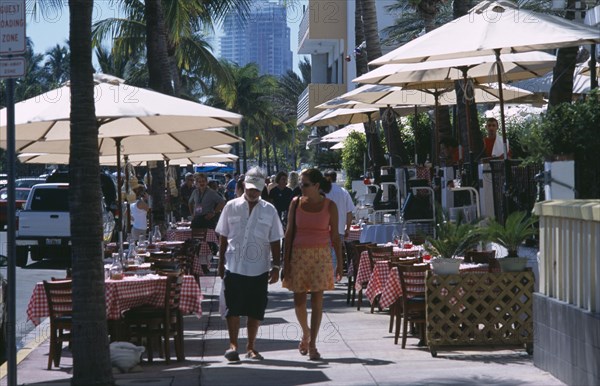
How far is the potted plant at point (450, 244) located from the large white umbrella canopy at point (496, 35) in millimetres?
2224

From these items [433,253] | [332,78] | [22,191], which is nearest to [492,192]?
[433,253]

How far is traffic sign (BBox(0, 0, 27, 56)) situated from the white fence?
450cm

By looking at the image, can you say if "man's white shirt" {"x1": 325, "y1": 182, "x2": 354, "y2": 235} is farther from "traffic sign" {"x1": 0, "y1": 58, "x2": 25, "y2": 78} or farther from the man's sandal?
"traffic sign" {"x1": 0, "y1": 58, "x2": 25, "y2": 78}

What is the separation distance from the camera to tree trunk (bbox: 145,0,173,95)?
23531mm

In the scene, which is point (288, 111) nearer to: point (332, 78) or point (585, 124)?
point (332, 78)

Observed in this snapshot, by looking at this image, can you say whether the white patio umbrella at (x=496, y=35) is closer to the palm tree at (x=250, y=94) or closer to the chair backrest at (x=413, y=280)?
the chair backrest at (x=413, y=280)

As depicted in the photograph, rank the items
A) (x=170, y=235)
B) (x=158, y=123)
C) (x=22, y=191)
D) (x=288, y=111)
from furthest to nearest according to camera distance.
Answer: (x=288, y=111), (x=22, y=191), (x=170, y=235), (x=158, y=123)

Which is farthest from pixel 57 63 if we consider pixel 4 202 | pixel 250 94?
pixel 4 202

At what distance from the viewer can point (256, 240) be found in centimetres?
1128

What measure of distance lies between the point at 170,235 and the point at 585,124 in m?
12.1

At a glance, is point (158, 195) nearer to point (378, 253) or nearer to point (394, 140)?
point (394, 140)

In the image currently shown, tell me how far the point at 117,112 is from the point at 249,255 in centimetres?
216

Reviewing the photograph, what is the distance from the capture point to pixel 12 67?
29.0 ft

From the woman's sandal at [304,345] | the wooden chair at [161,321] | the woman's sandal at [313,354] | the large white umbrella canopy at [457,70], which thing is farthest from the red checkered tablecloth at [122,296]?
the large white umbrella canopy at [457,70]
